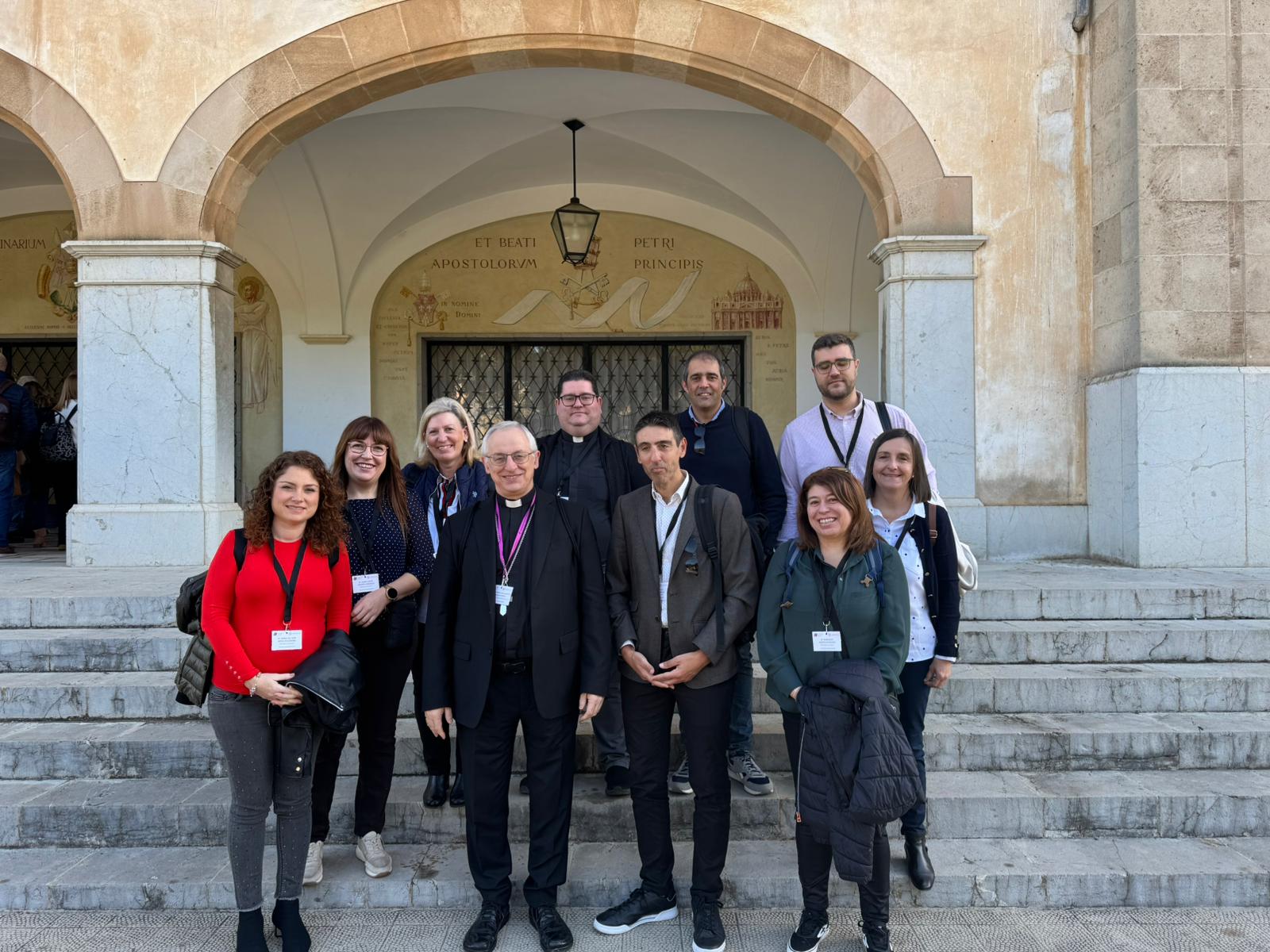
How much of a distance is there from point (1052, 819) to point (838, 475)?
1.92 metres

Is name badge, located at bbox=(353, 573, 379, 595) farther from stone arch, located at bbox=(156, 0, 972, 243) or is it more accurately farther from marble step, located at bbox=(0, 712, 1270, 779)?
stone arch, located at bbox=(156, 0, 972, 243)

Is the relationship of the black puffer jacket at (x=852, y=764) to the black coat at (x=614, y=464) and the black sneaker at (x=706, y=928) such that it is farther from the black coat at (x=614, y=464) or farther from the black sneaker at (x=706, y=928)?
the black coat at (x=614, y=464)

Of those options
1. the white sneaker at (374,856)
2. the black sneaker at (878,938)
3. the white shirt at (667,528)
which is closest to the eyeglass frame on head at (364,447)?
the white shirt at (667,528)

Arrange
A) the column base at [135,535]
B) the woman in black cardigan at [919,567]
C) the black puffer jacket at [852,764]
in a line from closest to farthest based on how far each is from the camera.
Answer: the black puffer jacket at [852,764], the woman in black cardigan at [919,567], the column base at [135,535]

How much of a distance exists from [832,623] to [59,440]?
26.2 feet

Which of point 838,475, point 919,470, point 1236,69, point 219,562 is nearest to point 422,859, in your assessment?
point 219,562

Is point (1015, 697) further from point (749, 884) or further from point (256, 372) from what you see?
point (256, 372)

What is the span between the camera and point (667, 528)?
3240mm

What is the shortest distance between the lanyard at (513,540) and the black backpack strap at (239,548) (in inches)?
32.5

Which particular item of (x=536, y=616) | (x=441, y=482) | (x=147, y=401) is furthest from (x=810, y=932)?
(x=147, y=401)

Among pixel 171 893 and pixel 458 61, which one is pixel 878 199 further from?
pixel 171 893

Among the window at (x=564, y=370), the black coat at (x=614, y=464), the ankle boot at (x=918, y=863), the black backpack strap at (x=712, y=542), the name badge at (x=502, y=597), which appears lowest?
the ankle boot at (x=918, y=863)

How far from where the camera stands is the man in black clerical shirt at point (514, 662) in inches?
123

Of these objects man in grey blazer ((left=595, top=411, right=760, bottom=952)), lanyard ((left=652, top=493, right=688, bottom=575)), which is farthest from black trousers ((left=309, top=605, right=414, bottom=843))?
lanyard ((left=652, top=493, right=688, bottom=575))
